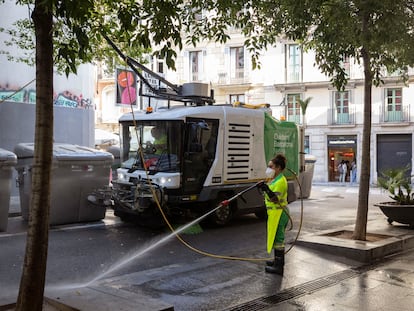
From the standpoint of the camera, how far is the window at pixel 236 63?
3506 cm

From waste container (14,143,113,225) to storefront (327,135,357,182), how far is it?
968 inches

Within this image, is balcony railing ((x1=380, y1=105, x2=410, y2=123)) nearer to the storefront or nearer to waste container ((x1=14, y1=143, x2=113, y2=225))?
the storefront

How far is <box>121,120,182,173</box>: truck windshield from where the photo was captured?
32.3ft

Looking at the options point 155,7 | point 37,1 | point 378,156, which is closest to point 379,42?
point 155,7

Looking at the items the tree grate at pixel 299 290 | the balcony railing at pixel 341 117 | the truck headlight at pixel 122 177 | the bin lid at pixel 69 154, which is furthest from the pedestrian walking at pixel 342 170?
the tree grate at pixel 299 290

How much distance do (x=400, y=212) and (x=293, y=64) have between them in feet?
81.3

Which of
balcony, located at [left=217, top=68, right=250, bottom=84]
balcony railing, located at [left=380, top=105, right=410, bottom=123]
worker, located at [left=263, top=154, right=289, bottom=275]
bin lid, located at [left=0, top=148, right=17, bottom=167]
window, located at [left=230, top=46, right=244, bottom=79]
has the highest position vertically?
window, located at [left=230, top=46, right=244, bottom=79]

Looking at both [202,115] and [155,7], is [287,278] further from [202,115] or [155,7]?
[202,115]

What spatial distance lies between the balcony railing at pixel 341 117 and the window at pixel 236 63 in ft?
22.6

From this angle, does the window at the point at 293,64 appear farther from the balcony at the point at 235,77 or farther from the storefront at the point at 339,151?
the storefront at the point at 339,151

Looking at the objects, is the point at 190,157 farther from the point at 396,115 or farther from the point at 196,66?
the point at 196,66

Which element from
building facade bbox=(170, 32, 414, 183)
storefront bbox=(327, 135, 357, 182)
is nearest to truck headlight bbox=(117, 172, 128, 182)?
building facade bbox=(170, 32, 414, 183)

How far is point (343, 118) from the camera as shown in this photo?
107ft

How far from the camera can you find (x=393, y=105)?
31078 mm
